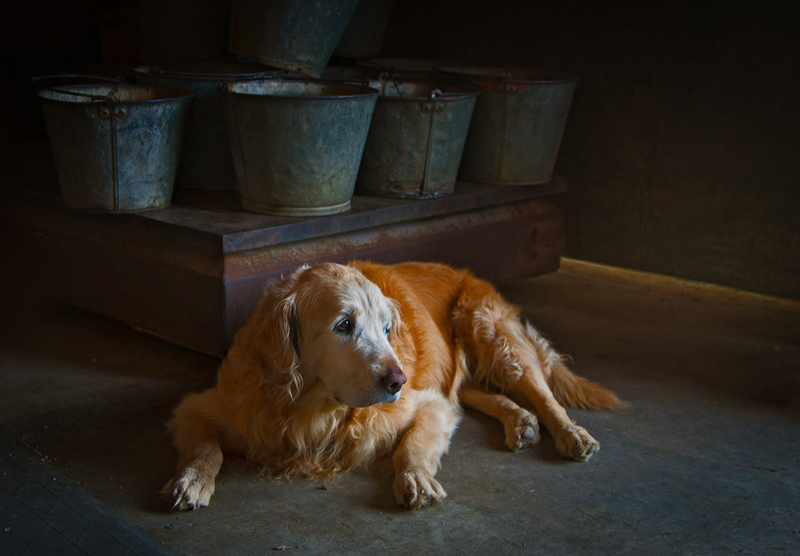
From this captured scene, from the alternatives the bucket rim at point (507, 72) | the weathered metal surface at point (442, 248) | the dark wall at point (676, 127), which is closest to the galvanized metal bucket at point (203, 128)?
the weathered metal surface at point (442, 248)

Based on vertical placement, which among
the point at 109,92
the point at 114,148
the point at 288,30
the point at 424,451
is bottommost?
the point at 424,451

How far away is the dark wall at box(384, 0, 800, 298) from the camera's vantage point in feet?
17.5

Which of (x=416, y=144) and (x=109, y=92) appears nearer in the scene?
(x=109, y=92)

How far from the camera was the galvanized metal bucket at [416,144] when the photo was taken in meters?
4.68

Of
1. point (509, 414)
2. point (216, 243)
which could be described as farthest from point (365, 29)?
point (509, 414)

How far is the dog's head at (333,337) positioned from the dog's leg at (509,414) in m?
0.72

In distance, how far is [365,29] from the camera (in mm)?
6191

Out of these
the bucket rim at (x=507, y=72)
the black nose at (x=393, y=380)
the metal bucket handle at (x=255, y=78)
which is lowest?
the black nose at (x=393, y=380)

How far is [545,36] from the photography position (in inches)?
242

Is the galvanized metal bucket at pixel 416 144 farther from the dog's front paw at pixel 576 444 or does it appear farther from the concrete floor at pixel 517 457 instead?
the dog's front paw at pixel 576 444

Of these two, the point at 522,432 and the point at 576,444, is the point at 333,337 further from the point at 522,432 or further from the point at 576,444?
the point at 576,444

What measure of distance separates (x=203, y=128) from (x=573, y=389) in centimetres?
257

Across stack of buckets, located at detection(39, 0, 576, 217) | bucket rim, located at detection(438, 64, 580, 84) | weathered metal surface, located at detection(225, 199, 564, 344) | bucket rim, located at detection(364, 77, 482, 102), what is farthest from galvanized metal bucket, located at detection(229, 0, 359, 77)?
weathered metal surface, located at detection(225, 199, 564, 344)

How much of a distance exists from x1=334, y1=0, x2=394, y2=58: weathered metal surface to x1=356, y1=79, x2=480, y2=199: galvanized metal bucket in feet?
4.15
